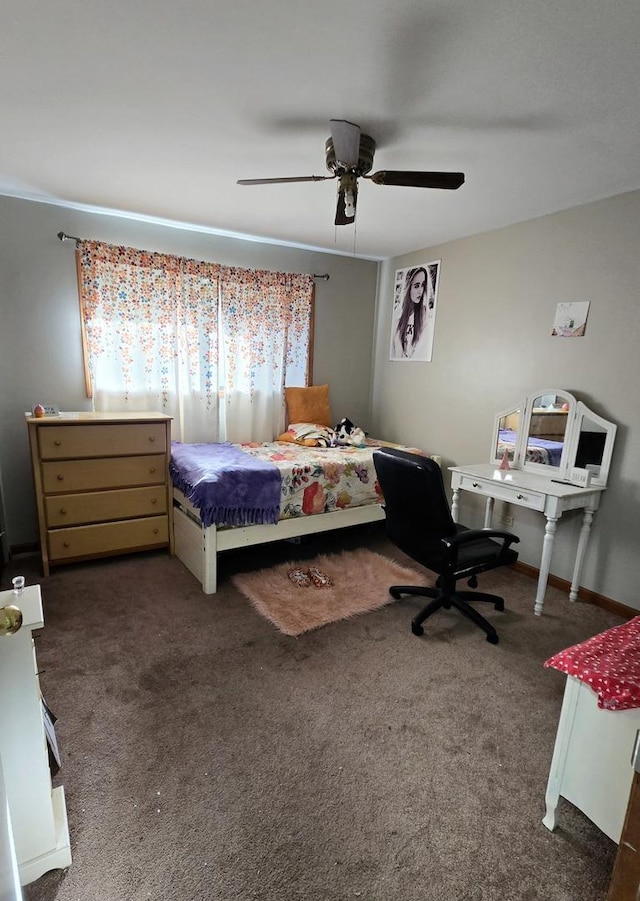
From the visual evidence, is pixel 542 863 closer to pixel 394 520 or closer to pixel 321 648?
pixel 321 648

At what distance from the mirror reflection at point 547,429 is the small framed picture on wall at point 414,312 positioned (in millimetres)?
1172

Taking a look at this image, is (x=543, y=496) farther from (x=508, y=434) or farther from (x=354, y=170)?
(x=354, y=170)

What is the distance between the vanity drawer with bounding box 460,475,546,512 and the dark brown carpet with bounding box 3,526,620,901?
654 mm

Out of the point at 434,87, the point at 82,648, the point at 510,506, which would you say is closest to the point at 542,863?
the point at 82,648

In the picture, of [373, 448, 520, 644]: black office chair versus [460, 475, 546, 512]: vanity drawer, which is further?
[460, 475, 546, 512]: vanity drawer

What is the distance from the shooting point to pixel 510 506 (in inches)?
127

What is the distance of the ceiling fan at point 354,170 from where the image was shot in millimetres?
1791

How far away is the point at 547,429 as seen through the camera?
289cm

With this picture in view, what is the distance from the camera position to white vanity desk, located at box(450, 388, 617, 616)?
8.27 ft

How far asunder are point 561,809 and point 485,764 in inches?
9.5

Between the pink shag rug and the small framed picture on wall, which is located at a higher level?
the small framed picture on wall

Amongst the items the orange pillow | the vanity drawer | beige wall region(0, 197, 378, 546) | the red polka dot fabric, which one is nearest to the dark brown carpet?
the red polka dot fabric

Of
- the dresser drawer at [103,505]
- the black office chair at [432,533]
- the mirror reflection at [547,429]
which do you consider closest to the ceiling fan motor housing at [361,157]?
the black office chair at [432,533]

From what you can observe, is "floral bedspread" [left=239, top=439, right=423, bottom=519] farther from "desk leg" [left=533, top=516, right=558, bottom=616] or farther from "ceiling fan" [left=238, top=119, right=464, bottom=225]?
"ceiling fan" [left=238, top=119, right=464, bottom=225]
